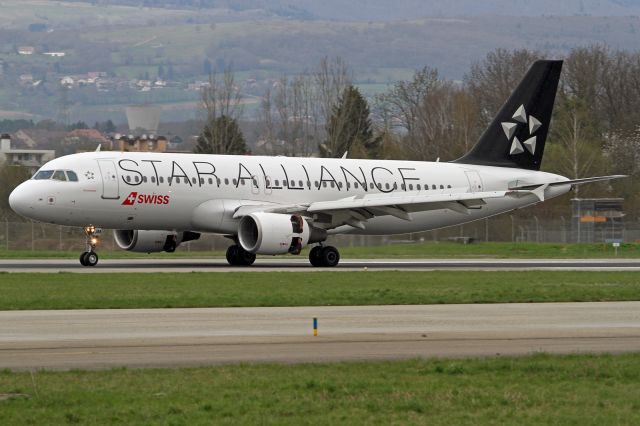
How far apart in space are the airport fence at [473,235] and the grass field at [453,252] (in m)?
3.16

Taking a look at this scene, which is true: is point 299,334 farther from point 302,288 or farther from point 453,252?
point 453,252

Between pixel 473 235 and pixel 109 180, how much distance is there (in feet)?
109

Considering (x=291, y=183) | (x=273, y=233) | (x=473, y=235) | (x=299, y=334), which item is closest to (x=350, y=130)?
(x=473, y=235)

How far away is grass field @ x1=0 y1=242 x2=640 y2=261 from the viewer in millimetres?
58688

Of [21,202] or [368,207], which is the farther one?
[368,207]

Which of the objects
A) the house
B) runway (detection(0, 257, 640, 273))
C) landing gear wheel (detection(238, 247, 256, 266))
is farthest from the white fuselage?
the house

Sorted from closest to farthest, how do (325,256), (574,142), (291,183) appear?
(325,256) < (291,183) < (574,142)

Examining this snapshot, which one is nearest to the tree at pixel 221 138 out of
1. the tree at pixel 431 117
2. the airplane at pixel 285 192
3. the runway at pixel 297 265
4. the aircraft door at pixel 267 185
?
the tree at pixel 431 117

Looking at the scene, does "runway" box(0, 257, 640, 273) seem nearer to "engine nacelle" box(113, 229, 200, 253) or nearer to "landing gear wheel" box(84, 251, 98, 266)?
"landing gear wheel" box(84, 251, 98, 266)

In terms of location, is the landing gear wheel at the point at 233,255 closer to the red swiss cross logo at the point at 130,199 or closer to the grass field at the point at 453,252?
the red swiss cross logo at the point at 130,199

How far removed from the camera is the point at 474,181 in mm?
54812

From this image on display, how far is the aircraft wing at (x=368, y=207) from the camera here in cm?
4809

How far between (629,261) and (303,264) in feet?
43.4

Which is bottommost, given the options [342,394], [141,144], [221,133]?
[342,394]
